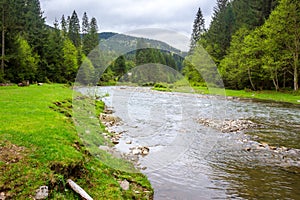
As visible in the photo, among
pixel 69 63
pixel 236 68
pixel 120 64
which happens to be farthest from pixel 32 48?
pixel 236 68

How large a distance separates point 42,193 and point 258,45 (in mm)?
38823

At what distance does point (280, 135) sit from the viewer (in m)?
13.1

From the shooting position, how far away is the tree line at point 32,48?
3375 cm

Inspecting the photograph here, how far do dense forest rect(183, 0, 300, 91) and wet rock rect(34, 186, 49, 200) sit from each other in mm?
33991

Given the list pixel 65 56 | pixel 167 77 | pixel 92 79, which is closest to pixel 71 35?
pixel 65 56

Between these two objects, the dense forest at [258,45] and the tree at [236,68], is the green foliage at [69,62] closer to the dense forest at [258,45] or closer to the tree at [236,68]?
the dense forest at [258,45]

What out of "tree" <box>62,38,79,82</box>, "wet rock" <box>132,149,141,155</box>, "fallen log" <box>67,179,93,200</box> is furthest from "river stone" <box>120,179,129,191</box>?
"tree" <box>62,38,79,82</box>

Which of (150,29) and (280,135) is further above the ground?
(150,29)

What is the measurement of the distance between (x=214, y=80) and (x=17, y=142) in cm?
4991

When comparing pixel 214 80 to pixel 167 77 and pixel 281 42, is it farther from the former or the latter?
pixel 281 42

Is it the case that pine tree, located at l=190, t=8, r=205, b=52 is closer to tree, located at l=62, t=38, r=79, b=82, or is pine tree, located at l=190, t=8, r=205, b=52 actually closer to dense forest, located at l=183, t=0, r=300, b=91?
dense forest, located at l=183, t=0, r=300, b=91

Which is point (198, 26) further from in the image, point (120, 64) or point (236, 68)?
point (120, 64)

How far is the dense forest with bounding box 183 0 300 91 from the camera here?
104ft

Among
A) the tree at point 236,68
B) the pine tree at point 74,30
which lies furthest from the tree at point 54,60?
the tree at point 236,68
